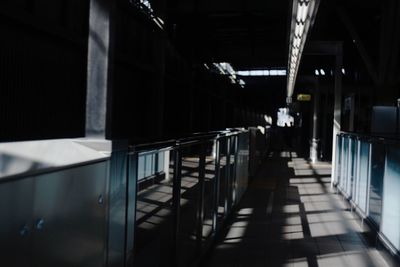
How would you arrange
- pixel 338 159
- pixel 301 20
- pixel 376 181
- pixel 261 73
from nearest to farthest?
pixel 376 181, pixel 301 20, pixel 338 159, pixel 261 73

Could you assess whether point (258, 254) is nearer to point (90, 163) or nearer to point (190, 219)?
point (190, 219)

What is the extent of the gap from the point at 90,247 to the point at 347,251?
4.54 metres

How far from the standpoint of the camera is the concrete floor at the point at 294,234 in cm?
555

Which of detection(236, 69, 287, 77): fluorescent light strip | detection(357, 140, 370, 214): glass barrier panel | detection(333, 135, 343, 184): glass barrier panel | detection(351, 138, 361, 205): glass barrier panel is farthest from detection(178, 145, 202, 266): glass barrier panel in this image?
detection(236, 69, 287, 77): fluorescent light strip

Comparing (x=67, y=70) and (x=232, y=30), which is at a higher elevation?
(x=232, y=30)

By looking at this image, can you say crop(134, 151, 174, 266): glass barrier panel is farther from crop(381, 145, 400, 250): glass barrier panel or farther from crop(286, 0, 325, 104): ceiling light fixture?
crop(286, 0, 325, 104): ceiling light fixture

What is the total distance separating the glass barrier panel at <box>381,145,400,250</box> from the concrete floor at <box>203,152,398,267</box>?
0.27 meters

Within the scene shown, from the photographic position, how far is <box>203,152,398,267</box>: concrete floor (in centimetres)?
555

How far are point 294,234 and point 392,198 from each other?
170 centimetres

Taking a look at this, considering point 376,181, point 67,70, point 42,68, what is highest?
point 67,70

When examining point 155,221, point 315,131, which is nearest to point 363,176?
point 155,221

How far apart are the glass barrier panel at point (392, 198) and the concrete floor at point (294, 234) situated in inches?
10.6

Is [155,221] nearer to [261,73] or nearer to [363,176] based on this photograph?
[363,176]

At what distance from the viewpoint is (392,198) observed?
18.3 feet
